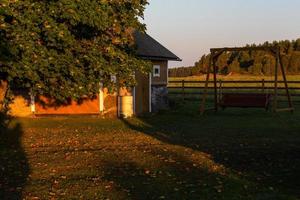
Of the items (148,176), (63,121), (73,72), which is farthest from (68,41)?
(63,121)

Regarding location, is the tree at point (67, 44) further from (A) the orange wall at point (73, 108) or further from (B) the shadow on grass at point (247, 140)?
(A) the orange wall at point (73, 108)

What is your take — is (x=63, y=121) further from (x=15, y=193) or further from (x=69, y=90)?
(x=15, y=193)

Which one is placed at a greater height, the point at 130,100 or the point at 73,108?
the point at 130,100

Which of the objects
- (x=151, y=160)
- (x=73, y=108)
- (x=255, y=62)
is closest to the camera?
(x=151, y=160)

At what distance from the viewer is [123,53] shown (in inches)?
659

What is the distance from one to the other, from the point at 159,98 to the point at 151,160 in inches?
625

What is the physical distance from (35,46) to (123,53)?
3302mm

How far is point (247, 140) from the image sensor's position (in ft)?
51.2

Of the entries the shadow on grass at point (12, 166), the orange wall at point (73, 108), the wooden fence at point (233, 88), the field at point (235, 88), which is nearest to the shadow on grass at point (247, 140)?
the orange wall at point (73, 108)

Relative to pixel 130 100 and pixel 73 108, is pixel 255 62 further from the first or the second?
pixel 73 108

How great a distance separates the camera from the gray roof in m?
25.8

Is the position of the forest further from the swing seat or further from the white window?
the swing seat

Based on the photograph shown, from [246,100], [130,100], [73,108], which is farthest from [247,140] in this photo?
[73,108]

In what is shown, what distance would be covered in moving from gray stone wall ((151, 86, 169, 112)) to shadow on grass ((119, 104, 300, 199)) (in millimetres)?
1898
